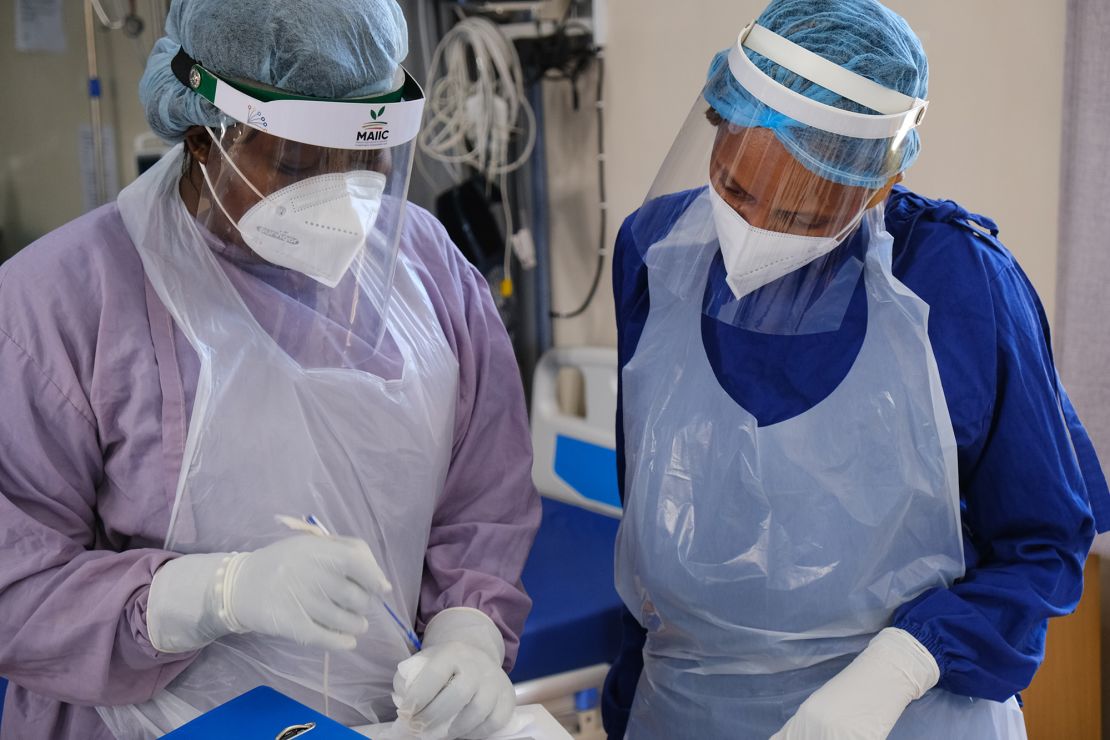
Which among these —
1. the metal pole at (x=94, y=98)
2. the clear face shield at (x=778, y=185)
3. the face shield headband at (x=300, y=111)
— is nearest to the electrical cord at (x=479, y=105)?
the metal pole at (x=94, y=98)

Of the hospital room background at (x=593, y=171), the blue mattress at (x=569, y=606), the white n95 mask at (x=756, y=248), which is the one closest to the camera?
the white n95 mask at (x=756, y=248)

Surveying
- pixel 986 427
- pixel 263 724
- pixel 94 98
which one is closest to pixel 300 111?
pixel 263 724

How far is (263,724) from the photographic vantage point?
0.99 meters

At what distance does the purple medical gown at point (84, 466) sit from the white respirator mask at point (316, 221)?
4 centimetres

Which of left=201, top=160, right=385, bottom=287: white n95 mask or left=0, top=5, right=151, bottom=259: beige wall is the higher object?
left=201, top=160, right=385, bottom=287: white n95 mask

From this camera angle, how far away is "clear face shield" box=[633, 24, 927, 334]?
3.60 ft

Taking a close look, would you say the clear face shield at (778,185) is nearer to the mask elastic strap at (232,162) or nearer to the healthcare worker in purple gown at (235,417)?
the healthcare worker in purple gown at (235,417)

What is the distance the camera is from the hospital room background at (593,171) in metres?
1.87

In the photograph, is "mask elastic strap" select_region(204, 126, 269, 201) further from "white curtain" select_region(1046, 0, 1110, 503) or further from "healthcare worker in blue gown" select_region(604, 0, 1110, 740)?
"white curtain" select_region(1046, 0, 1110, 503)

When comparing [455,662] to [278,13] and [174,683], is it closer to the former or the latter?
[174,683]

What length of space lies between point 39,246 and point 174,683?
474 mm

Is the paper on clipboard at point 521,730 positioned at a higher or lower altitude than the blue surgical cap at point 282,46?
lower

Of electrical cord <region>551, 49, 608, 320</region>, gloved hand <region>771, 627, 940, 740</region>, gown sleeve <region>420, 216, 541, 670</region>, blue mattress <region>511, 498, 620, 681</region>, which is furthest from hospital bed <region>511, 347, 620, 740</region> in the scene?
gloved hand <region>771, 627, 940, 740</region>

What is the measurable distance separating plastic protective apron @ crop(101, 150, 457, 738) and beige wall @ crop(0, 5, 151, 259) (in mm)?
1880
